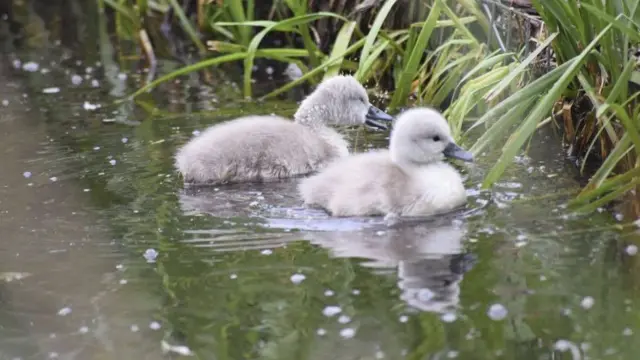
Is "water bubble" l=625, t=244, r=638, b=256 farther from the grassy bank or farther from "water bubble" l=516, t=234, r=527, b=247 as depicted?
"water bubble" l=516, t=234, r=527, b=247

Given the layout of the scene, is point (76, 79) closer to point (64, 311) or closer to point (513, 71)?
point (513, 71)

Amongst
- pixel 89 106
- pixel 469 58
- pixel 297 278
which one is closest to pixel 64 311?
pixel 297 278

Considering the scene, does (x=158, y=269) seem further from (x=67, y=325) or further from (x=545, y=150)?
(x=545, y=150)

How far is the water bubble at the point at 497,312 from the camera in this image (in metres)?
3.47

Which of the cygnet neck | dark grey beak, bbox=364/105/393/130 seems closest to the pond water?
the cygnet neck

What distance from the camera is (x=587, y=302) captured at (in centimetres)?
356

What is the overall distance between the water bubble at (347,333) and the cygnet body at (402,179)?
1.14 metres

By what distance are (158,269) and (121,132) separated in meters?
2.24

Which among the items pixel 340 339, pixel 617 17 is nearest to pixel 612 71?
pixel 617 17

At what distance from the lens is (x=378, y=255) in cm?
408

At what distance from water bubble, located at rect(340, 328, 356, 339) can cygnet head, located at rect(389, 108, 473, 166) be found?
1.42 metres

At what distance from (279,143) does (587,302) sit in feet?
6.77

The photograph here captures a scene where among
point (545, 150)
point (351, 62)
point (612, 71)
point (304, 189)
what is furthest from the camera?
point (351, 62)

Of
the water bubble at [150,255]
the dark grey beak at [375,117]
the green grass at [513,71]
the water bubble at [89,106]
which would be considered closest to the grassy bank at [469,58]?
the green grass at [513,71]
